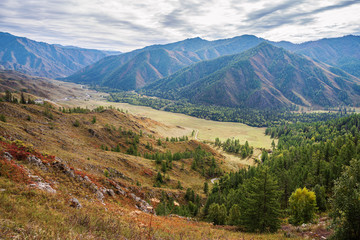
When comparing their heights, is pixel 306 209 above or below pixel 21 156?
below

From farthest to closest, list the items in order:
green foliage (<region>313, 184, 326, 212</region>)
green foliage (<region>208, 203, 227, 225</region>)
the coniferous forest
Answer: green foliage (<region>208, 203, 227, 225</region>)
green foliage (<region>313, 184, 326, 212</region>)
the coniferous forest

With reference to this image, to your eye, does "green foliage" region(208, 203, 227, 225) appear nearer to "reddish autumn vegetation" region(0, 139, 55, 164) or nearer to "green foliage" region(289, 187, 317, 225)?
"green foliage" region(289, 187, 317, 225)

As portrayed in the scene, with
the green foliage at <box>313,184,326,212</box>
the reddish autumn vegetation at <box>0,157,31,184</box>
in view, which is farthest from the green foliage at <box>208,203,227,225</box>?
the reddish autumn vegetation at <box>0,157,31,184</box>

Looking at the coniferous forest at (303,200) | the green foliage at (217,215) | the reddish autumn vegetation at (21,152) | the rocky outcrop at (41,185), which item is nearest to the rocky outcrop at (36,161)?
the reddish autumn vegetation at (21,152)

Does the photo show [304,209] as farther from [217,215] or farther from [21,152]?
[21,152]

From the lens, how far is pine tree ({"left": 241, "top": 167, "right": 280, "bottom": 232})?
35.3 meters

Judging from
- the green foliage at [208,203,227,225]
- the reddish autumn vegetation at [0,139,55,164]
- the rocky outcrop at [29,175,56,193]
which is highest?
the reddish autumn vegetation at [0,139,55,164]

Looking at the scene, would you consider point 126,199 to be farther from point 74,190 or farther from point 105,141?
point 105,141

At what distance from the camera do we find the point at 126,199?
50812 millimetres

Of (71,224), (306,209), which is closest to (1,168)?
(71,224)

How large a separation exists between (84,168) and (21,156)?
22.1 meters

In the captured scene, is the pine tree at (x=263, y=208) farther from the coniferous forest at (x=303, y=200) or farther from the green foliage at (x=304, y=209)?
the green foliage at (x=304, y=209)

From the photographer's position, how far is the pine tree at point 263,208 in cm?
3534

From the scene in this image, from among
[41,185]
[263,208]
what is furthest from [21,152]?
[263,208]
